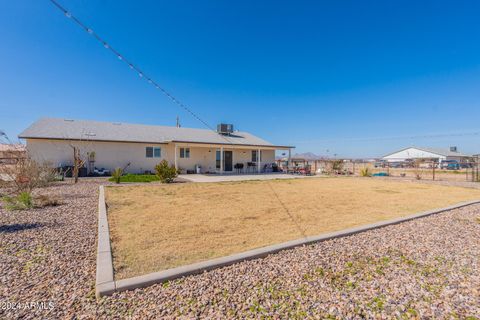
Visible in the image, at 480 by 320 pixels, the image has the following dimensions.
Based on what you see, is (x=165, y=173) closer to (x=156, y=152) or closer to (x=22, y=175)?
(x=22, y=175)

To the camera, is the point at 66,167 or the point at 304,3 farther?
the point at 66,167

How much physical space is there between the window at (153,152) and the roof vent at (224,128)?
269 inches

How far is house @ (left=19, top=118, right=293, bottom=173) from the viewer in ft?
50.1

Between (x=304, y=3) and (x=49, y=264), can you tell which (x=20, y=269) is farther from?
(x=304, y=3)

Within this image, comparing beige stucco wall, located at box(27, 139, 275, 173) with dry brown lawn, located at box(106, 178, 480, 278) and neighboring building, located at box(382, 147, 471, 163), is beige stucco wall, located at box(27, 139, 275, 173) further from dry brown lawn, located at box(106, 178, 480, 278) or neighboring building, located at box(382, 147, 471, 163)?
neighboring building, located at box(382, 147, 471, 163)

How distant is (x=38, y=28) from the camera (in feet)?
20.6

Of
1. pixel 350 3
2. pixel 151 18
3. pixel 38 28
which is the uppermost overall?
pixel 350 3

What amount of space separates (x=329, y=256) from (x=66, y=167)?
57.4 feet

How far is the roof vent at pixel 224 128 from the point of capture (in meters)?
22.9

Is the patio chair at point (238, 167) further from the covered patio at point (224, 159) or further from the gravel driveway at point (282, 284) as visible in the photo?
the gravel driveway at point (282, 284)

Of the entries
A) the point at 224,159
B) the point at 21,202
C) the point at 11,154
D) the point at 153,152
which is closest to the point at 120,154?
the point at 153,152

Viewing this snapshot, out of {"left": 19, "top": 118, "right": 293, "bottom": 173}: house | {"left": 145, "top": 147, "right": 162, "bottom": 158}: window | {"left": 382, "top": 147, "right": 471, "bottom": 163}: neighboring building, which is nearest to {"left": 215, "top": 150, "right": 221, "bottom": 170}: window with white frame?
{"left": 19, "top": 118, "right": 293, "bottom": 173}: house

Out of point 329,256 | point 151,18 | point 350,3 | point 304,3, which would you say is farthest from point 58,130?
point 350,3

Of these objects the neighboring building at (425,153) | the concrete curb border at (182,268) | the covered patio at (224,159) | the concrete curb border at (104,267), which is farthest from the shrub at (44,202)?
the neighboring building at (425,153)
